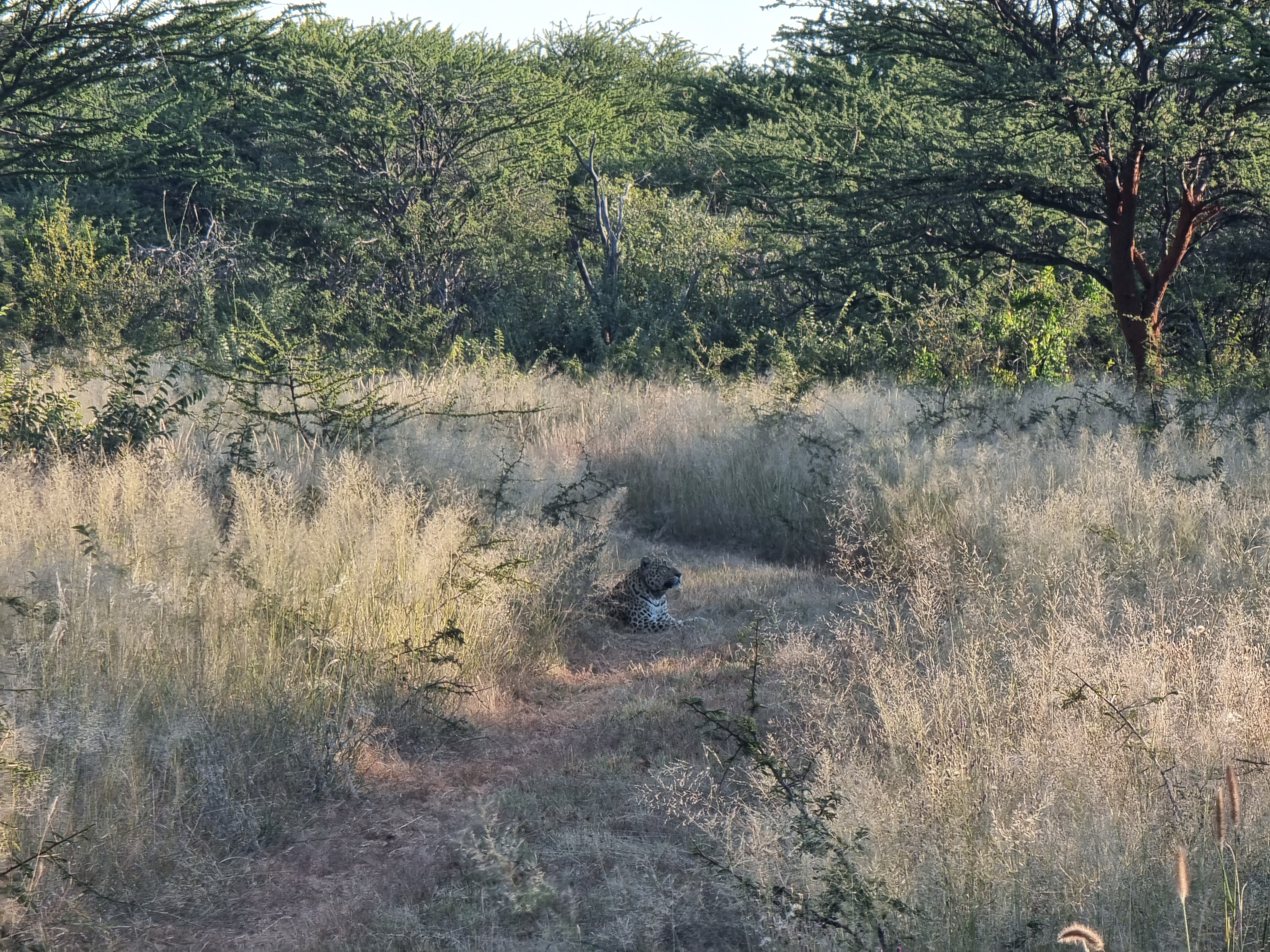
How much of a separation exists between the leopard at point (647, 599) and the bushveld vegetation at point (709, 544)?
200 millimetres

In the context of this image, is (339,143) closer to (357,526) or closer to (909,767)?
(357,526)

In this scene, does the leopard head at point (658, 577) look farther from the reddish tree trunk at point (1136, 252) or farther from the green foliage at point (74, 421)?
the reddish tree trunk at point (1136, 252)

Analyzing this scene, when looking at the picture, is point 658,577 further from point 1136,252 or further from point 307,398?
point 1136,252

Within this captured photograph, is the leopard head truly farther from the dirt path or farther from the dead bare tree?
the dead bare tree

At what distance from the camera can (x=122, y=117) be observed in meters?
13.2

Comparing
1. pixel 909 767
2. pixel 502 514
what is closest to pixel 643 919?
pixel 909 767

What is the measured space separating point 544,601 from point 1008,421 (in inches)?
194

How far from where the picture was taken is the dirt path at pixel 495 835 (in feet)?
11.3

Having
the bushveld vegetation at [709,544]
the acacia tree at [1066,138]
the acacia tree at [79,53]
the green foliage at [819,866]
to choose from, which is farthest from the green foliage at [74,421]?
the acacia tree at [1066,138]

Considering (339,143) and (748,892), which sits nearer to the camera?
(748,892)

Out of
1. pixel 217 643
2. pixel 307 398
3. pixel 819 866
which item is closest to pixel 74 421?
pixel 307 398

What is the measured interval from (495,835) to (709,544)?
4.99 metres

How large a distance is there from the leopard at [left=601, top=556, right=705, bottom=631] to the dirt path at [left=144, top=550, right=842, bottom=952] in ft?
1.96

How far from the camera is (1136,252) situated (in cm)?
1062
